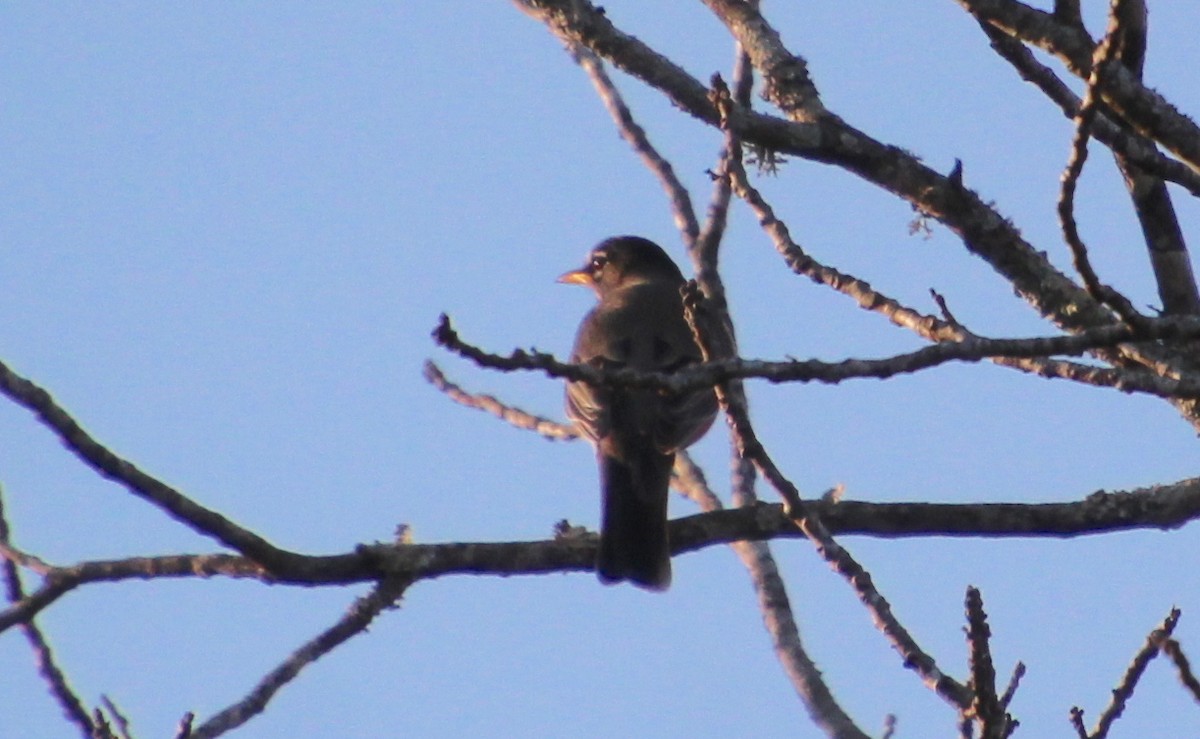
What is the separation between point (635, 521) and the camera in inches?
247

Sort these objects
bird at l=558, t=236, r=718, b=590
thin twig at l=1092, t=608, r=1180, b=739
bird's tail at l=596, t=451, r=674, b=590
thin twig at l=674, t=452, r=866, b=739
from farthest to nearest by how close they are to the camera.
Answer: bird at l=558, t=236, r=718, b=590
bird's tail at l=596, t=451, r=674, b=590
thin twig at l=674, t=452, r=866, b=739
thin twig at l=1092, t=608, r=1180, b=739

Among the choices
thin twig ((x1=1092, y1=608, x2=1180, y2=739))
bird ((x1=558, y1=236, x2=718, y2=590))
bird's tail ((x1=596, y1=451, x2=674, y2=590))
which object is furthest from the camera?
bird ((x1=558, y1=236, x2=718, y2=590))

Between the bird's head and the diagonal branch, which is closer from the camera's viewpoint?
the diagonal branch

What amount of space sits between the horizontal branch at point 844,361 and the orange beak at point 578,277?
676 centimetres

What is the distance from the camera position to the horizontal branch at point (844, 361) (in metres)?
3.38

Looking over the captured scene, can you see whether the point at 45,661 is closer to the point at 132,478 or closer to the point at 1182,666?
the point at 132,478

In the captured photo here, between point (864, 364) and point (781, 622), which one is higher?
point (781, 622)

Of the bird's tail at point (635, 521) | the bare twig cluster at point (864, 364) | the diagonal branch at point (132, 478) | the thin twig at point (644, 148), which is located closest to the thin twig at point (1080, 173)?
the bare twig cluster at point (864, 364)

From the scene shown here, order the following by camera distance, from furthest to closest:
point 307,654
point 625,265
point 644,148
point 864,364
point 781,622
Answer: point 625,265 < point 644,148 < point 781,622 < point 307,654 < point 864,364

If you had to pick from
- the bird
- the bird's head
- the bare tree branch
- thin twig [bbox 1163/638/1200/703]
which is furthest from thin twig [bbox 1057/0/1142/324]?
the bird's head

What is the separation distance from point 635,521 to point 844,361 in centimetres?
278

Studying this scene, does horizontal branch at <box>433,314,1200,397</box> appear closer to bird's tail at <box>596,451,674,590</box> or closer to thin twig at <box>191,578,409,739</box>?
thin twig at <box>191,578,409,739</box>

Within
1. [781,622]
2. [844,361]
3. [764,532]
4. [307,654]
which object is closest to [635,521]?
[781,622]

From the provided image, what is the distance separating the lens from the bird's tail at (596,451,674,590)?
5.94m
